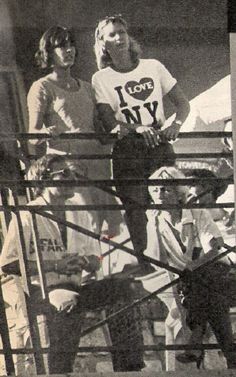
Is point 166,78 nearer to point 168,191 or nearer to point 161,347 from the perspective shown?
point 168,191

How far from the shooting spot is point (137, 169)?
7.36ft

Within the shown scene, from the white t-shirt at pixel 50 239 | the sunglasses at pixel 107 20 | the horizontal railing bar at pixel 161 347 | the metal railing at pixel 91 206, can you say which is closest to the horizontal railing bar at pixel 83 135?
the metal railing at pixel 91 206

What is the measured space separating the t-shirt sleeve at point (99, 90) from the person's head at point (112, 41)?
0.04m

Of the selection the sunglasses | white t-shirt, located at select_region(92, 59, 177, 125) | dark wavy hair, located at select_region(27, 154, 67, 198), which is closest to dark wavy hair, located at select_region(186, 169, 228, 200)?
white t-shirt, located at select_region(92, 59, 177, 125)

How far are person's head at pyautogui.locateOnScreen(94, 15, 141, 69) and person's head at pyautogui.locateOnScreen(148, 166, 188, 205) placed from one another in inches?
16.2

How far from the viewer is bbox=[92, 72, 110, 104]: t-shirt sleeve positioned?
2188mm

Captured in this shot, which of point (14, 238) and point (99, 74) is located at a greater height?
point (99, 74)

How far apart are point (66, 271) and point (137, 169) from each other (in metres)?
0.45

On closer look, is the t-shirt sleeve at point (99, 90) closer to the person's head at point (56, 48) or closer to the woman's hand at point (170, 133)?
the person's head at point (56, 48)

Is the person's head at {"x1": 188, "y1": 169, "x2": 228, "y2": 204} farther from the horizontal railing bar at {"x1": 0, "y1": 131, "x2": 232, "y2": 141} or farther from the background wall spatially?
the background wall

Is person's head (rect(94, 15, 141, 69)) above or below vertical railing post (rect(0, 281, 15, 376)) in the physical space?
above

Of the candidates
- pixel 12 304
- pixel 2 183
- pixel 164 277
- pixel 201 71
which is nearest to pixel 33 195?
pixel 2 183

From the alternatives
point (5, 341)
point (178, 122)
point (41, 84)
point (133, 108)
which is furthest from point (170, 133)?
point (5, 341)

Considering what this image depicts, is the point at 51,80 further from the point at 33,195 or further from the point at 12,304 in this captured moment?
the point at 12,304
